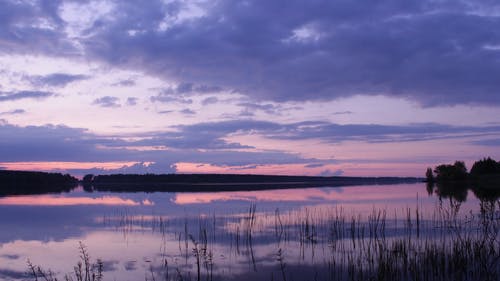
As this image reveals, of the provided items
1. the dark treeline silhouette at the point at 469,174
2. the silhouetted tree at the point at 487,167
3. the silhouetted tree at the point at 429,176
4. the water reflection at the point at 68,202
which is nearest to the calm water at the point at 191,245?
the water reflection at the point at 68,202

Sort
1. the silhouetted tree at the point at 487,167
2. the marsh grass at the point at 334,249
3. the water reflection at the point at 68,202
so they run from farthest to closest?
the silhouetted tree at the point at 487,167, the water reflection at the point at 68,202, the marsh grass at the point at 334,249

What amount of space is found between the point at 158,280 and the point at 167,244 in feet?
16.9

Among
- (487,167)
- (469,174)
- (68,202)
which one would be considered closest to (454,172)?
(469,174)

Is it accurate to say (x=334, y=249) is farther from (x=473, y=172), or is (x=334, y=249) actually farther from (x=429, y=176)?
(x=429, y=176)

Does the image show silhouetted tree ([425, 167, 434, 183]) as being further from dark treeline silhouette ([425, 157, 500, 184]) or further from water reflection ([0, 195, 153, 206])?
water reflection ([0, 195, 153, 206])

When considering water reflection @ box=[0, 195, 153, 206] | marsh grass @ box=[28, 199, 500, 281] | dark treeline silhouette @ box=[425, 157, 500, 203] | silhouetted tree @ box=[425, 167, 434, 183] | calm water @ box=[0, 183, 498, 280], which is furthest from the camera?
silhouetted tree @ box=[425, 167, 434, 183]

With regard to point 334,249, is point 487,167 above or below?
above

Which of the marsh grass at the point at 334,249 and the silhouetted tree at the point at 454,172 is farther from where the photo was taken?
the silhouetted tree at the point at 454,172

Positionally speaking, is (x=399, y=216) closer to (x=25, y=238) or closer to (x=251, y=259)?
(x=251, y=259)

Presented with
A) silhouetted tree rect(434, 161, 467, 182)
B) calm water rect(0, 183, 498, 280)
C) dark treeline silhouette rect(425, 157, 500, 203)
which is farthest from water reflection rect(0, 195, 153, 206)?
silhouetted tree rect(434, 161, 467, 182)

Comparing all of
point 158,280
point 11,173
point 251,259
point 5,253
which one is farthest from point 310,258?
point 11,173

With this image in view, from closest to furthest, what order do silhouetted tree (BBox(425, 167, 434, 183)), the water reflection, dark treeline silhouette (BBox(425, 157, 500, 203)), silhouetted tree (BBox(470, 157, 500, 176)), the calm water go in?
the calm water, the water reflection, dark treeline silhouette (BBox(425, 157, 500, 203)), silhouetted tree (BBox(470, 157, 500, 176)), silhouetted tree (BBox(425, 167, 434, 183))

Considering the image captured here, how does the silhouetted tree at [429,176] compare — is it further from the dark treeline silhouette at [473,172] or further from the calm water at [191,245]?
the calm water at [191,245]

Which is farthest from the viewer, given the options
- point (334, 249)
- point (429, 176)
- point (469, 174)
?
point (429, 176)
